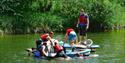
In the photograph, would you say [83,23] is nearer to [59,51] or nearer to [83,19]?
[83,19]

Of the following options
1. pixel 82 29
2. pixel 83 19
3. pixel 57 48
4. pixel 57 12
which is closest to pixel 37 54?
pixel 57 48

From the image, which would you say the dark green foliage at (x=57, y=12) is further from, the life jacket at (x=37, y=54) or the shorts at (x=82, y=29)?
the life jacket at (x=37, y=54)

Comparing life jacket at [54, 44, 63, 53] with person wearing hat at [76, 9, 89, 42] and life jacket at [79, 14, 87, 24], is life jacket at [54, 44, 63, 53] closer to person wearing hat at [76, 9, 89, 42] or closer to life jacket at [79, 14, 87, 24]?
person wearing hat at [76, 9, 89, 42]

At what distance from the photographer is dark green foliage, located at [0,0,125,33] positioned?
44719 millimetres

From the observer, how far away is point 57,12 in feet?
154

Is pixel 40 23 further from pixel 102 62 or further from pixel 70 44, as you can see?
pixel 102 62

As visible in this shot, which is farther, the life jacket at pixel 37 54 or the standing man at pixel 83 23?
the standing man at pixel 83 23

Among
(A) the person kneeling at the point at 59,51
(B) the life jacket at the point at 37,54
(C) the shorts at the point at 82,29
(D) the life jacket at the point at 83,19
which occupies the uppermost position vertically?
(D) the life jacket at the point at 83,19

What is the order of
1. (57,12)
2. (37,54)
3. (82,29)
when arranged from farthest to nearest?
(57,12)
(82,29)
(37,54)

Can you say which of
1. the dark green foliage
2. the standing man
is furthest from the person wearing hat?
the dark green foliage

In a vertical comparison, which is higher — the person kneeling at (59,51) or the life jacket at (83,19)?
the life jacket at (83,19)

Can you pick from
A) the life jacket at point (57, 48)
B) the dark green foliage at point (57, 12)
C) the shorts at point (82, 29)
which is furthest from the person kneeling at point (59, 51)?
the dark green foliage at point (57, 12)

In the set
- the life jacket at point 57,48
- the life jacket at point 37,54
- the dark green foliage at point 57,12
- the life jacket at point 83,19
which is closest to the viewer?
the life jacket at point 57,48

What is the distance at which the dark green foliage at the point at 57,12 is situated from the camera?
44719 mm
